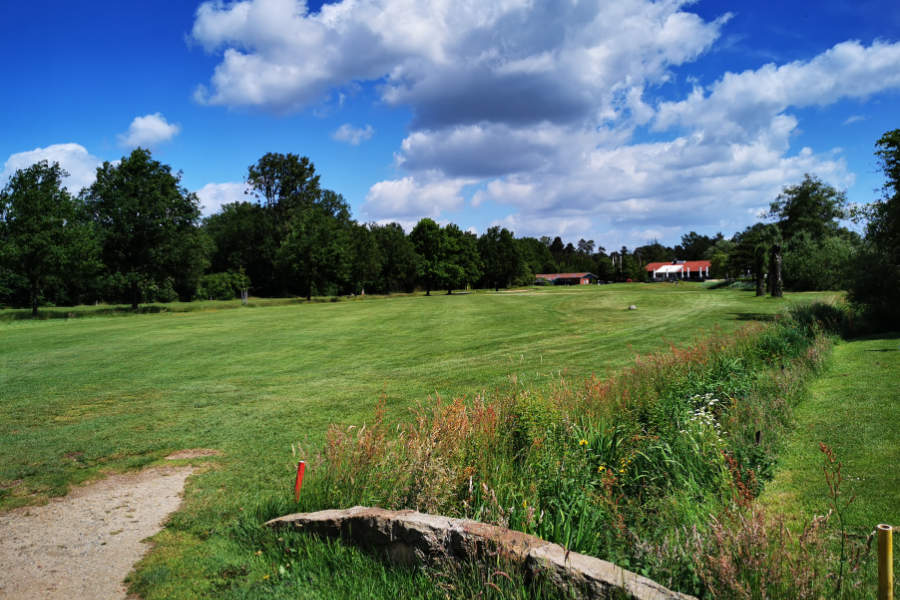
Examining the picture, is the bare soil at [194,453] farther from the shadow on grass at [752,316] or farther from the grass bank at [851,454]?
the shadow on grass at [752,316]

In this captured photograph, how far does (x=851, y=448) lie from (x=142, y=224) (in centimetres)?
5721

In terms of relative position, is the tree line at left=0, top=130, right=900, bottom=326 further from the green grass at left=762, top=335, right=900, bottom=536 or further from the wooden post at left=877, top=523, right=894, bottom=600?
the wooden post at left=877, top=523, right=894, bottom=600

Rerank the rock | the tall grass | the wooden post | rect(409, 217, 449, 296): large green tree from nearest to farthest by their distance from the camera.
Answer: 1. the wooden post
2. the rock
3. the tall grass
4. rect(409, 217, 449, 296): large green tree

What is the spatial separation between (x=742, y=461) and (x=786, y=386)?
15.6 feet

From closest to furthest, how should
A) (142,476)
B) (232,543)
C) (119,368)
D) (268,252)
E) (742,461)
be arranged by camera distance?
(232,543)
(742,461)
(142,476)
(119,368)
(268,252)

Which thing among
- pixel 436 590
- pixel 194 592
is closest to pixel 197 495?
pixel 194 592

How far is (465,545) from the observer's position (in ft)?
15.2

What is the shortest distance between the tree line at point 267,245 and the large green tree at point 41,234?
0.34 feet

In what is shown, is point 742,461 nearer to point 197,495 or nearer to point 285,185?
point 197,495

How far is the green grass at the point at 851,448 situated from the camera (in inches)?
238

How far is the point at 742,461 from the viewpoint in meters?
6.73

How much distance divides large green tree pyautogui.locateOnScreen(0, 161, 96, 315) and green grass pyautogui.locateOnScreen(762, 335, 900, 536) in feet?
→ 167

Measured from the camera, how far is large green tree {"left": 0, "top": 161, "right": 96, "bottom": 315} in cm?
4138

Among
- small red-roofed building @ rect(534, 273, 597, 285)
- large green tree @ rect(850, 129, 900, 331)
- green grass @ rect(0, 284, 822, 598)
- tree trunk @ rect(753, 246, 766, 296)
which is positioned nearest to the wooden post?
green grass @ rect(0, 284, 822, 598)
